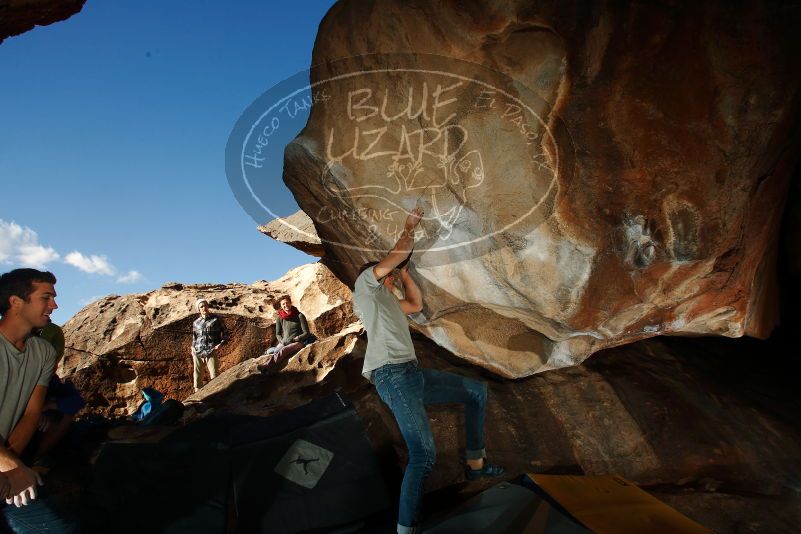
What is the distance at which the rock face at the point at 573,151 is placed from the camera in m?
2.43

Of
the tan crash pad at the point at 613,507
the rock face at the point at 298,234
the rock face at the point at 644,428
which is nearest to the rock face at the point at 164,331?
the rock face at the point at 298,234

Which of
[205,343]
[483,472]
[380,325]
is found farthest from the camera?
[205,343]

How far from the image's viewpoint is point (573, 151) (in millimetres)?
2768

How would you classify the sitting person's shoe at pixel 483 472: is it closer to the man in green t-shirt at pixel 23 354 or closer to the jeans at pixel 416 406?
the jeans at pixel 416 406

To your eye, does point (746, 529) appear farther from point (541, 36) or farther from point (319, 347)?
point (319, 347)

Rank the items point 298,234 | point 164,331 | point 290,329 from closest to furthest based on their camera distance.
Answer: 1. point 298,234
2. point 290,329
3. point 164,331

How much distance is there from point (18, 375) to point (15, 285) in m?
0.42

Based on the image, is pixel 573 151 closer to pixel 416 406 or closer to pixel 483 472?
pixel 416 406

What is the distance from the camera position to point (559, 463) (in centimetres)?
372

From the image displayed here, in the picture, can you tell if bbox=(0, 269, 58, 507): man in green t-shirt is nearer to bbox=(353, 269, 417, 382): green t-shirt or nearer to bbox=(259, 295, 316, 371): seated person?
bbox=(353, 269, 417, 382): green t-shirt

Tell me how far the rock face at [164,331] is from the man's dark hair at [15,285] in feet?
16.1

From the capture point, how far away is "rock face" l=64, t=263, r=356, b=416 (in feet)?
21.6

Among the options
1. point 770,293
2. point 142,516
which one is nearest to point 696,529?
point 770,293

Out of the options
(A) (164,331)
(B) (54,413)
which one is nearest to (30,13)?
(B) (54,413)
